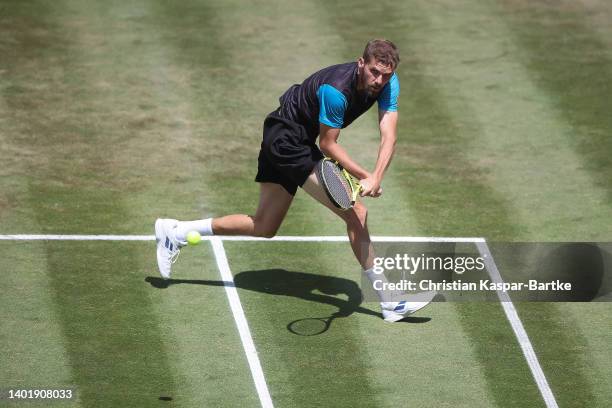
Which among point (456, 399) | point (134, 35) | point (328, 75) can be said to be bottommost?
point (134, 35)

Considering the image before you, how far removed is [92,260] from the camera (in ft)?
37.8

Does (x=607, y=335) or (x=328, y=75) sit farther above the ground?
(x=328, y=75)

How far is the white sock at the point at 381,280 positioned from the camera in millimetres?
10609

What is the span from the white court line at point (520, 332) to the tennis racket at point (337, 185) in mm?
1850

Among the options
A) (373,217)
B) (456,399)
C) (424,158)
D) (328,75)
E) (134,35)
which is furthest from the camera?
(134,35)

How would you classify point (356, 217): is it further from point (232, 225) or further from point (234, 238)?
point (234, 238)

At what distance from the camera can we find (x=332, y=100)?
9.98 metres

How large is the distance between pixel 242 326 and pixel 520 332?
242cm

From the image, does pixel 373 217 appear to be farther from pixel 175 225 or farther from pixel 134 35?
pixel 134 35

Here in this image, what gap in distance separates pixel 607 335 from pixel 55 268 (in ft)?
16.7

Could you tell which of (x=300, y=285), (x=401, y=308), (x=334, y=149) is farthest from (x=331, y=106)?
(x=300, y=285)

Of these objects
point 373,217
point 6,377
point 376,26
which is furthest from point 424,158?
point 6,377

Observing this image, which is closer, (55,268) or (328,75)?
(328,75)

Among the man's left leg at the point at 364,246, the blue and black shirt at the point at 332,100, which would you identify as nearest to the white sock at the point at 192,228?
the man's left leg at the point at 364,246
